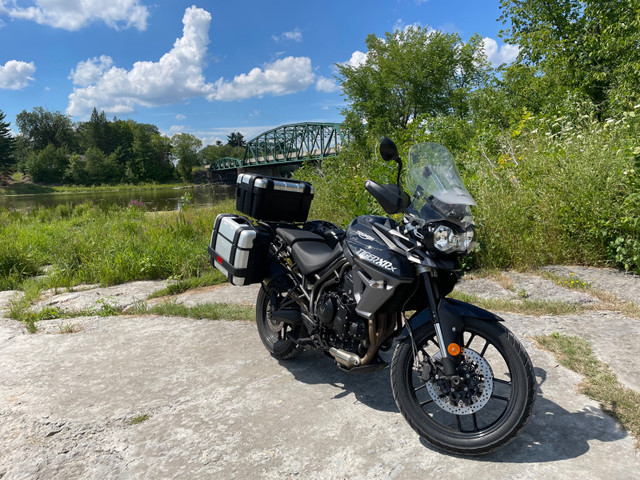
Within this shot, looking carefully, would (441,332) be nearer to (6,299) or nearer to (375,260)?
(375,260)

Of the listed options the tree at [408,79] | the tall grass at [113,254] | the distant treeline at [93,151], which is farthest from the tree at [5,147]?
the tall grass at [113,254]

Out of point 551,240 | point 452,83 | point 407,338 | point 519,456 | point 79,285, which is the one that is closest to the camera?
point 519,456

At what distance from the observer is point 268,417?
2.52 m

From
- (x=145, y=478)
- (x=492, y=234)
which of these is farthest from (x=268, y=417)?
(x=492, y=234)

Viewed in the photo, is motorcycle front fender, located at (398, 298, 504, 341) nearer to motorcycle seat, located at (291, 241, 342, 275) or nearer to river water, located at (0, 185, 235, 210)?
motorcycle seat, located at (291, 241, 342, 275)

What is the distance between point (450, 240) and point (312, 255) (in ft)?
3.67

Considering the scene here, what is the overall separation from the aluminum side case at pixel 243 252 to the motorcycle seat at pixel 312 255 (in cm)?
34

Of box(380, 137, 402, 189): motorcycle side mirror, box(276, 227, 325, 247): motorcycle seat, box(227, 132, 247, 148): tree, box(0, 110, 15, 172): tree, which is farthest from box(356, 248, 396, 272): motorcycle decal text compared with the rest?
box(227, 132, 247, 148): tree

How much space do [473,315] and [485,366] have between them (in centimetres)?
27

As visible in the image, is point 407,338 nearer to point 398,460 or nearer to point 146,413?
point 398,460

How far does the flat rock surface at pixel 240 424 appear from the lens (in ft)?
6.76

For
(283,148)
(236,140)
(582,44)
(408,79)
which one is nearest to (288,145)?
(283,148)

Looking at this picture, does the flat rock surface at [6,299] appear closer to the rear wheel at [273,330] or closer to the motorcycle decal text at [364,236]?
the rear wheel at [273,330]

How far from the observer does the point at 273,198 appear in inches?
136
